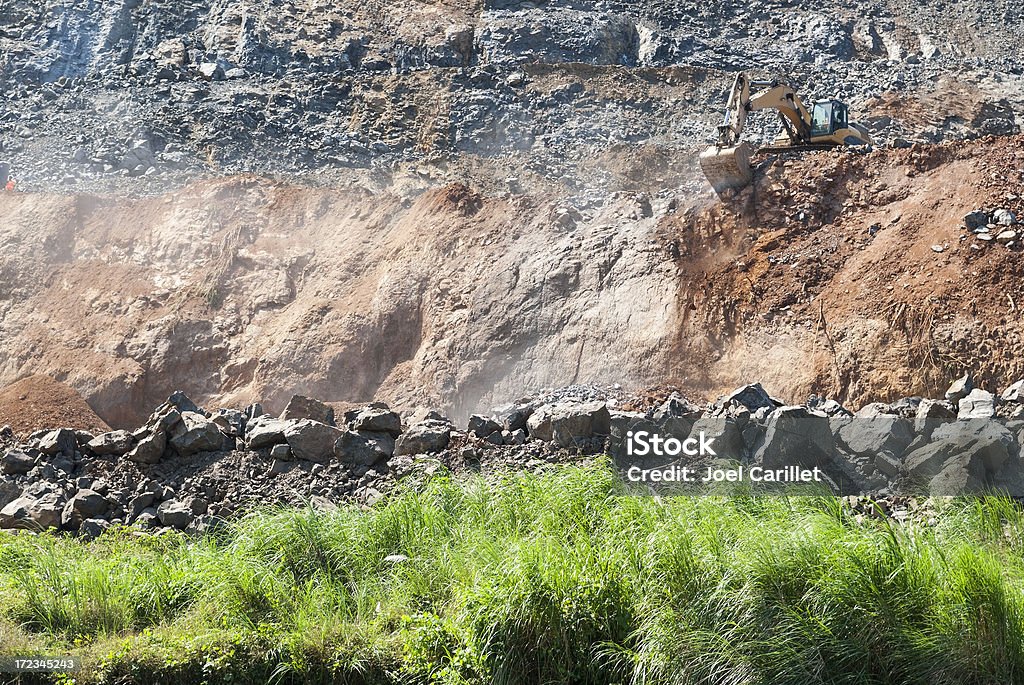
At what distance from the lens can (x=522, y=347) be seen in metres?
15.6

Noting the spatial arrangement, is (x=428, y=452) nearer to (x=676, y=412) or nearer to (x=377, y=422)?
(x=377, y=422)

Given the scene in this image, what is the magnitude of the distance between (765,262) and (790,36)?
15.2 m

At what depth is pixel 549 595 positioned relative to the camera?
6.76 metres

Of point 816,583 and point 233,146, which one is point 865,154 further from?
point 233,146

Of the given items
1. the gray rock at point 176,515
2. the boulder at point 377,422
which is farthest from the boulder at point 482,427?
the gray rock at point 176,515

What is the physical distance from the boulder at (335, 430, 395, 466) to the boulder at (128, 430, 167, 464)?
1.90 m

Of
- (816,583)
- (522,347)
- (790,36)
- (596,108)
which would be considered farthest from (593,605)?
(790,36)

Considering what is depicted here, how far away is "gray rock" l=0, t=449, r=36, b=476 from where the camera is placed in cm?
1109

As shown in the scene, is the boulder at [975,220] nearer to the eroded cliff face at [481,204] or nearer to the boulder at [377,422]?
the eroded cliff face at [481,204]

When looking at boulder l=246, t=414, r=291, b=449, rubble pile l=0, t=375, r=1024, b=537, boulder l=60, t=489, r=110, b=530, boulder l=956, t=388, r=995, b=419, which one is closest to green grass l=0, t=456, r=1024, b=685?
rubble pile l=0, t=375, r=1024, b=537

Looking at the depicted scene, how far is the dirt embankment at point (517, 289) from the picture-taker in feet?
44.4

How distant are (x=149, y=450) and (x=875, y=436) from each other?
7.01 meters

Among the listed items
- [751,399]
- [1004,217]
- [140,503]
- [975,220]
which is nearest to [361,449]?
[140,503]

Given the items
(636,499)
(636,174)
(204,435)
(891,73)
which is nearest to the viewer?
(636,499)
